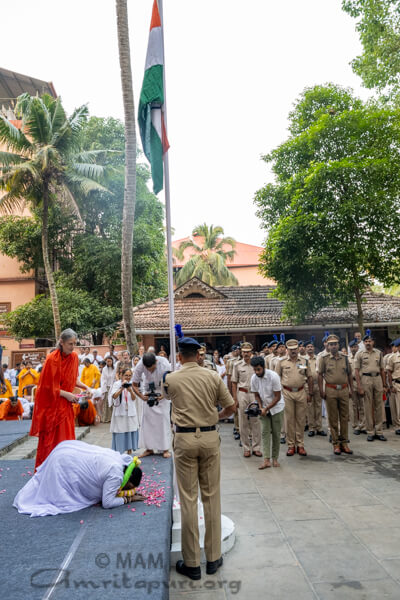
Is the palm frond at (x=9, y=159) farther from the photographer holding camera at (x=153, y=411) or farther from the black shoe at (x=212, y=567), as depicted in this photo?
the black shoe at (x=212, y=567)

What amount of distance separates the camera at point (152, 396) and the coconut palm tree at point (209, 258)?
28.4 metres

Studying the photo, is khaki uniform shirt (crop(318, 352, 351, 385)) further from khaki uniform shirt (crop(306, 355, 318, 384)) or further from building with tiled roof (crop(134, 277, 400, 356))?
building with tiled roof (crop(134, 277, 400, 356))

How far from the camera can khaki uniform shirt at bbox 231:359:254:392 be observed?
360 inches

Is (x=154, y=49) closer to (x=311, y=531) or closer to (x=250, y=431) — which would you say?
(x=311, y=531)

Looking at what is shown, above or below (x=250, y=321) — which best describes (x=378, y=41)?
above

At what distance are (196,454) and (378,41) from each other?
12.4m

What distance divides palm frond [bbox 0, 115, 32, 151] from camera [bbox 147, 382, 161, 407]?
15.8 m

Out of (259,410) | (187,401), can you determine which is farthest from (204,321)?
(187,401)

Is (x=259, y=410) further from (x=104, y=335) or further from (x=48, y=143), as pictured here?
(x=104, y=335)

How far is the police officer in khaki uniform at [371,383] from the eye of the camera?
943 centimetres

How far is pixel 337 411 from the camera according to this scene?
328 inches

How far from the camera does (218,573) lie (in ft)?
13.5

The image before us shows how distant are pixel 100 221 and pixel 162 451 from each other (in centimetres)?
2122

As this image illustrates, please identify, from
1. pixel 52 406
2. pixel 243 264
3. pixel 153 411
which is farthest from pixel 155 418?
pixel 243 264
